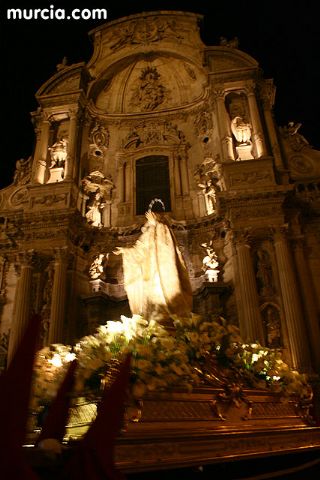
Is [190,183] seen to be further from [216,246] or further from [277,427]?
[277,427]

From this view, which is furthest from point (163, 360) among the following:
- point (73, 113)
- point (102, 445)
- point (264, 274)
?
point (73, 113)

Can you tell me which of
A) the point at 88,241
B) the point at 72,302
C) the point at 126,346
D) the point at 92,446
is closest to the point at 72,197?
the point at 88,241

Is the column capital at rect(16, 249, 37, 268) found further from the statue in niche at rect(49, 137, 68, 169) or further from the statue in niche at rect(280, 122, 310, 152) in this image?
the statue in niche at rect(280, 122, 310, 152)

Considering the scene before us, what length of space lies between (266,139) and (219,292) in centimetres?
611

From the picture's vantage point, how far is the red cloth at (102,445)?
1727 millimetres

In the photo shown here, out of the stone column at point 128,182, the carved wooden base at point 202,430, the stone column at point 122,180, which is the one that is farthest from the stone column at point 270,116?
the carved wooden base at point 202,430

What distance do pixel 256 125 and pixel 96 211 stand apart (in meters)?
6.59

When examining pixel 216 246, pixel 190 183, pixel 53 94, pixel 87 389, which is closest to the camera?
pixel 87 389

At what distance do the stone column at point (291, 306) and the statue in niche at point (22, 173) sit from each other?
1015cm

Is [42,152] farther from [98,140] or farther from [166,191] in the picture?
[166,191]

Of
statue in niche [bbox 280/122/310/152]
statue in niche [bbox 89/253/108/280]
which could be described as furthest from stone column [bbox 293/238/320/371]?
statue in niche [bbox 89/253/108/280]

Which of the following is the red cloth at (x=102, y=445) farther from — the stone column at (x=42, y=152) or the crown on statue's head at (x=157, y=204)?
the stone column at (x=42, y=152)

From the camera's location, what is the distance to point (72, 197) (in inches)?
544

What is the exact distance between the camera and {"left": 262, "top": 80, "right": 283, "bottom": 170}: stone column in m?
14.1
